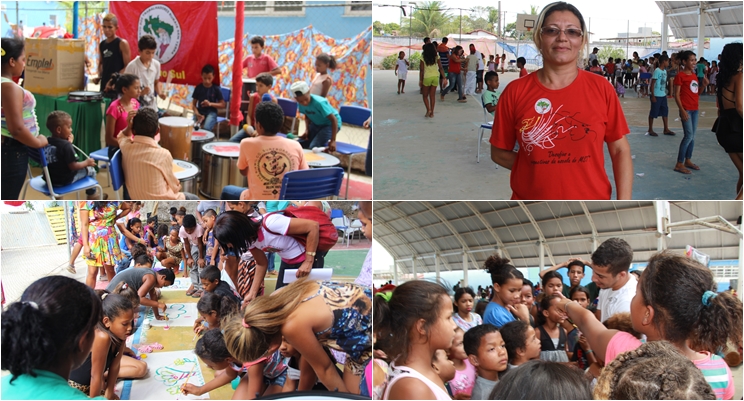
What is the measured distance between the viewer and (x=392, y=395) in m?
2.32

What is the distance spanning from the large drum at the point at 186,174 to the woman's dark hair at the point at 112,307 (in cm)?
145

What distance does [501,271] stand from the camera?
9.07 feet

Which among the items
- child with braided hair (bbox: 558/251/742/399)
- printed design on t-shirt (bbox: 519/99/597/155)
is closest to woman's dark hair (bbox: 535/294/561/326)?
child with braided hair (bbox: 558/251/742/399)

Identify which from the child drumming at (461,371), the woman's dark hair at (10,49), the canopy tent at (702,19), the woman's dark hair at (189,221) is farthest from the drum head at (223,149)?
the canopy tent at (702,19)

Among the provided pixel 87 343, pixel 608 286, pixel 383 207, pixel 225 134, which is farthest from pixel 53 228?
pixel 225 134

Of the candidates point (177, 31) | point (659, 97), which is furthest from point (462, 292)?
point (177, 31)

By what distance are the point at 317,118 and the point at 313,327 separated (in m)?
3.27

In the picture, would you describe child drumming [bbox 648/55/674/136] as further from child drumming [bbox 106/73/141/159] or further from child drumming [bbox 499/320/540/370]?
child drumming [bbox 106/73/141/159]

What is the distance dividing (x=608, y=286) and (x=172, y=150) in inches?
142

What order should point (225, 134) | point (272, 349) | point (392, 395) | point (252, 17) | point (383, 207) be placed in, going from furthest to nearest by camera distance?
point (252, 17)
point (225, 134)
point (383, 207)
point (272, 349)
point (392, 395)

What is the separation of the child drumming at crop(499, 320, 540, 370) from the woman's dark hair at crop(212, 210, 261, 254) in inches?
46.2

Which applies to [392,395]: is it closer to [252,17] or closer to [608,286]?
[608,286]

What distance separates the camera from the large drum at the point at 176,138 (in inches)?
197

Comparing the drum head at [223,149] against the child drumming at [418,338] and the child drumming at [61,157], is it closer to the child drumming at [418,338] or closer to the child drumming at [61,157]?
the child drumming at [61,157]
